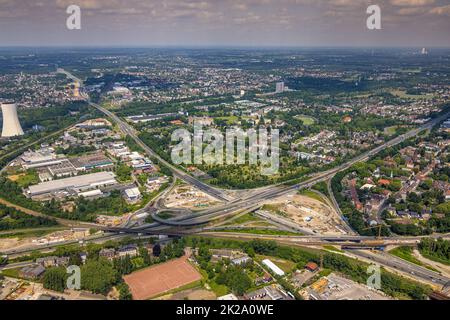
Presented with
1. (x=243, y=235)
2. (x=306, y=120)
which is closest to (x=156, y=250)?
(x=243, y=235)

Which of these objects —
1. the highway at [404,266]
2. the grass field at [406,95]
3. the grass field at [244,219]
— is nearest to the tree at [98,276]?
the grass field at [244,219]

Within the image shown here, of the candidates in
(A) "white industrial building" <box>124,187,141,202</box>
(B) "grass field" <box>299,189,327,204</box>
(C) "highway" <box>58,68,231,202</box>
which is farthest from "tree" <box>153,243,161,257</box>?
(B) "grass field" <box>299,189,327,204</box>

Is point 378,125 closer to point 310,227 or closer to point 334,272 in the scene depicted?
point 310,227

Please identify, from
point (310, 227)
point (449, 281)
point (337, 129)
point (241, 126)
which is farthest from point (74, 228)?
point (337, 129)

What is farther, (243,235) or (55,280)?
(243,235)

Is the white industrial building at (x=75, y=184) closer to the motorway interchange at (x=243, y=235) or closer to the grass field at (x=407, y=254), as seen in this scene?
the motorway interchange at (x=243, y=235)

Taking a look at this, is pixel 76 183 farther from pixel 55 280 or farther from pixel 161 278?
pixel 161 278
